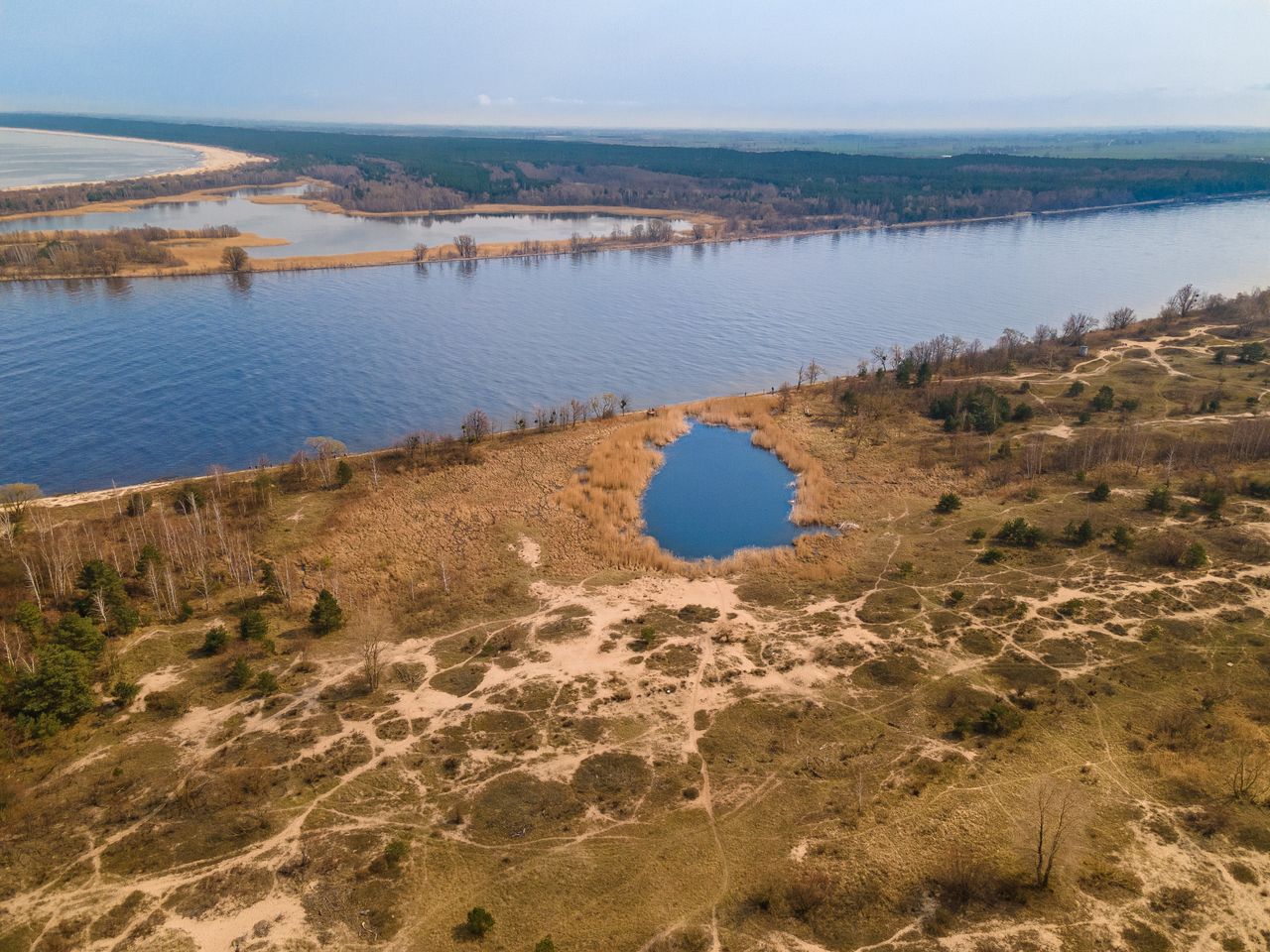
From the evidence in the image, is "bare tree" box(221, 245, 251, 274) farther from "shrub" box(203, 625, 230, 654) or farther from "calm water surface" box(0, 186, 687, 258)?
"shrub" box(203, 625, 230, 654)

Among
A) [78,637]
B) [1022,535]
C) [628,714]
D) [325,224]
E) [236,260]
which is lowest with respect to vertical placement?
[628,714]

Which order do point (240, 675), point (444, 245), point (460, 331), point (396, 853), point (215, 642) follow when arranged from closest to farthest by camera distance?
point (396, 853) < point (240, 675) < point (215, 642) < point (460, 331) < point (444, 245)

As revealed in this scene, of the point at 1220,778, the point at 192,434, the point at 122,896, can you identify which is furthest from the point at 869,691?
the point at 192,434

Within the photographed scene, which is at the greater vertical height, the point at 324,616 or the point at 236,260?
the point at 236,260

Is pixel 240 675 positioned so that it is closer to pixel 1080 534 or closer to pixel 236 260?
pixel 1080 534

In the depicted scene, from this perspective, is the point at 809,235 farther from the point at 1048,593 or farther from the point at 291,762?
the point at 291,762

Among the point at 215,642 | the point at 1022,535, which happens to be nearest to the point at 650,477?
the point at 1022,535
